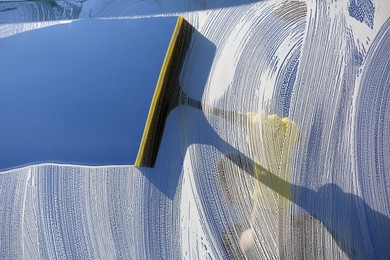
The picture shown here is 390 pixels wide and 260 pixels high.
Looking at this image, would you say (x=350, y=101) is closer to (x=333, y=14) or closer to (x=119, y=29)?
(x=333, y=14)

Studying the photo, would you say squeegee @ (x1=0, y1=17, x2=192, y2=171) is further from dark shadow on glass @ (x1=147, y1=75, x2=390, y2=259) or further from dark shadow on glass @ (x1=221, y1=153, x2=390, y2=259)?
dark shadow on glass @ (x1=221, y1=153, x2=390, y2=259)

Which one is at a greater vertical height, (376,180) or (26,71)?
(26,71)

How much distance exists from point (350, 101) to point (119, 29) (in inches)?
23.1

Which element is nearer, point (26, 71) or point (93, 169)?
point (93, 169)

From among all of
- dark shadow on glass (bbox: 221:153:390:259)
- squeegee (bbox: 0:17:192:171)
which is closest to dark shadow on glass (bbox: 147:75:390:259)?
dark shadow on glass (bbox: 221:153:390:259)

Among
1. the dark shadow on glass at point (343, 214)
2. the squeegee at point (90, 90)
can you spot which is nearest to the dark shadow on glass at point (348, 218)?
the dark shadow on glass at point (343, 214)

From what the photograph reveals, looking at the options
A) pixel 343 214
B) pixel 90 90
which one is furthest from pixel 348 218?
pixel 90 90

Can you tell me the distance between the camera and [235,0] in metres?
0.95

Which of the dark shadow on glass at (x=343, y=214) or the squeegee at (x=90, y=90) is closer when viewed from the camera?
the dark shadow on glass at (x=343, y=214)

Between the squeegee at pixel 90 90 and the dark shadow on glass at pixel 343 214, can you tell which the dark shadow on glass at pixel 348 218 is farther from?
the squeegee at pixel 90 90

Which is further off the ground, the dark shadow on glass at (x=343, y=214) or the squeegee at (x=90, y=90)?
the squeegee at (x=90, y=90)

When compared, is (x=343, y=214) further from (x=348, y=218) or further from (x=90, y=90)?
(x=90, y=90)

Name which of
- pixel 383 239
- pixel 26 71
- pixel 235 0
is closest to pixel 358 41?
pixel 235 0

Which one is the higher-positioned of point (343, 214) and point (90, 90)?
point (90, 90)
